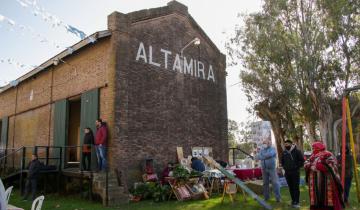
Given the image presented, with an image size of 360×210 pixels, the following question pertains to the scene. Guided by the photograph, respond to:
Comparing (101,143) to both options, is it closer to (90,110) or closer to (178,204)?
(90,110)

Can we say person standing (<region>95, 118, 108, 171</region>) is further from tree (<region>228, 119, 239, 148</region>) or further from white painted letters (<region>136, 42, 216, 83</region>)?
tree (<region>228, 119, 239, 148</region>)

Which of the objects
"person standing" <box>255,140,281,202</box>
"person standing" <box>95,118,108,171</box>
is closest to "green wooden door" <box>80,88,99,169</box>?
"person standing" <box>95,118,108,171</box>

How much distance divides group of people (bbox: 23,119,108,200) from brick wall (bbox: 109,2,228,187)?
1.39 ft

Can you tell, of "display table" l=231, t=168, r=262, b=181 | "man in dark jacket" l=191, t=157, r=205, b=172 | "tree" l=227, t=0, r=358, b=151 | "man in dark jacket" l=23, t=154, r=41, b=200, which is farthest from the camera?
"tree" l=227, t=0, r=358, b=151

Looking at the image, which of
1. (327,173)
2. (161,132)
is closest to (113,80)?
(161,132)

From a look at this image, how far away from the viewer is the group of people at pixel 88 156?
1176 centimetres

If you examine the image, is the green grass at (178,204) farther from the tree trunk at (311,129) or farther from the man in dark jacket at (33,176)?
the tree trunk at (311,129)

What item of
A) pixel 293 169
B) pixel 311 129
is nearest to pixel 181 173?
pixel 293 169

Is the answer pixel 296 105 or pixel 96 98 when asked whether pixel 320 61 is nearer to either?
pixel 296 105

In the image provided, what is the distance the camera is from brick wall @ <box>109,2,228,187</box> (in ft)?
41.8

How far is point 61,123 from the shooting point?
15094 millimetres

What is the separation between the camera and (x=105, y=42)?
13.1 m

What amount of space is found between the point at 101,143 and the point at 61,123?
4.03 metres

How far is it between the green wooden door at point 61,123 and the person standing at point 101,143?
10.2 feet
